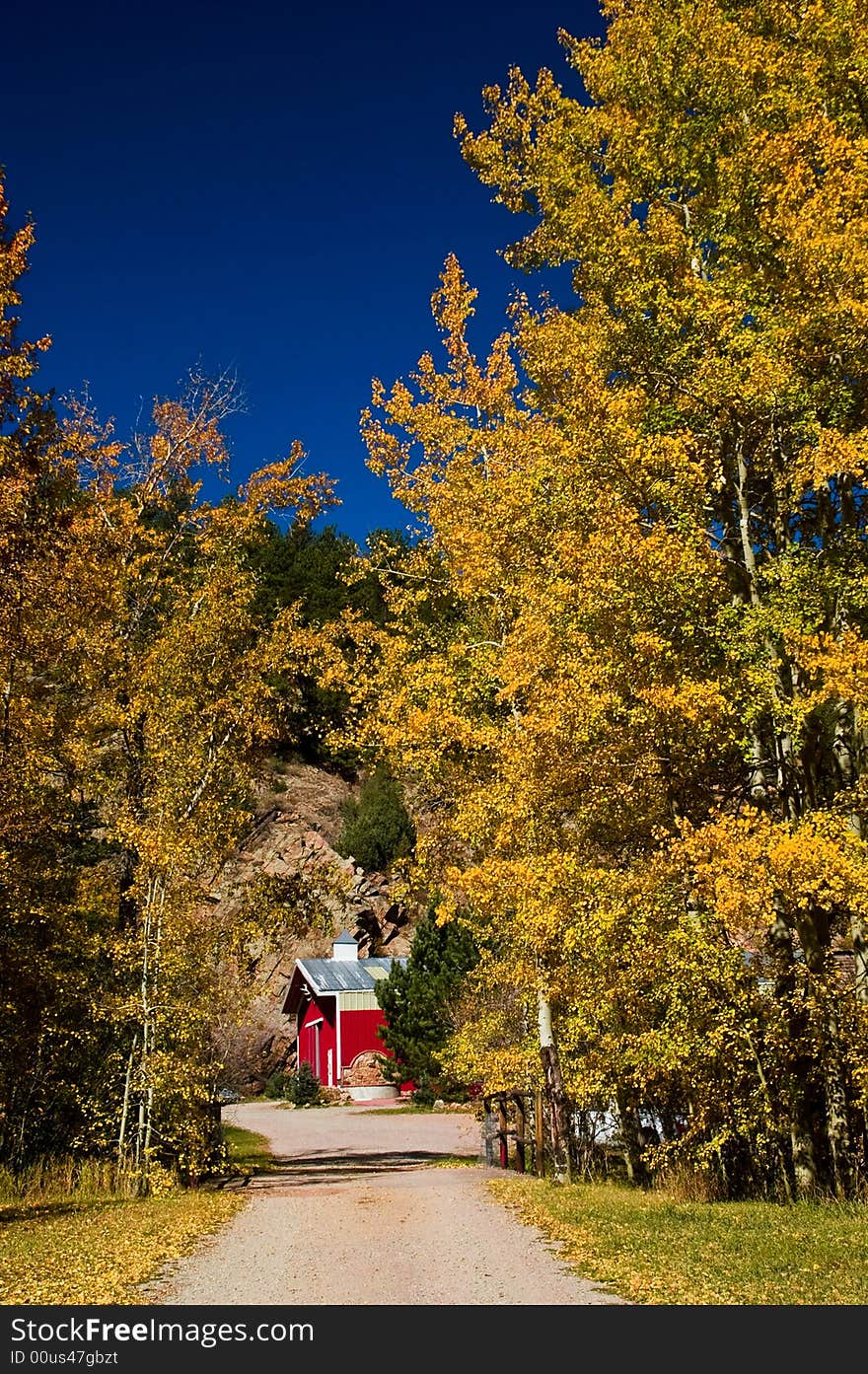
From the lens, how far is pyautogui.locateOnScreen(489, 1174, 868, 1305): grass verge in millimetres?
7191

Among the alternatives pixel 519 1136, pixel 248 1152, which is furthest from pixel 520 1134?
pixel 248 1152

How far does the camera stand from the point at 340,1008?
4459cm

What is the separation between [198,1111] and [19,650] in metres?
7.32

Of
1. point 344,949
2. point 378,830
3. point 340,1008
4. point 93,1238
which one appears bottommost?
point 93,1238

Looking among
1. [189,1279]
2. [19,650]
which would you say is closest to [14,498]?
[19,650]

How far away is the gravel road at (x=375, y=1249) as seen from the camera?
24.0 feet

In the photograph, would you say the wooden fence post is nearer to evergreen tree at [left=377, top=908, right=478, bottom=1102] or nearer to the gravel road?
the gravel road

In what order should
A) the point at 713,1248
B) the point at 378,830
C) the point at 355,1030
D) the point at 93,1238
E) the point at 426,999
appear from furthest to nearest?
the point at 378,830
the point at 355,1030
the point at 426,999
the point at 93,1238
the point at 713,1248

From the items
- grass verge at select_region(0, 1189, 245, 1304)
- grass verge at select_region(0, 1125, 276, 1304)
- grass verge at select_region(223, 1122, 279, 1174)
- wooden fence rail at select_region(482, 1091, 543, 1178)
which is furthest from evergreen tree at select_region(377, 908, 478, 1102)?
grass verge at select_region(0, 1189, 245, 1304)

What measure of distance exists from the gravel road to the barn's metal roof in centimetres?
2513

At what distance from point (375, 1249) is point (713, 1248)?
9.92ft

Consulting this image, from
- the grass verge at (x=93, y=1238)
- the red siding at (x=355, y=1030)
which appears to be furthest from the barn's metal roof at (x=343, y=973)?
the grass verge at (x=93, y=1238)

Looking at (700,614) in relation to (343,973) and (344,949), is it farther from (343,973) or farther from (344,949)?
(344,949)

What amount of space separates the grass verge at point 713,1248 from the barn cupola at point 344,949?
3623cm
